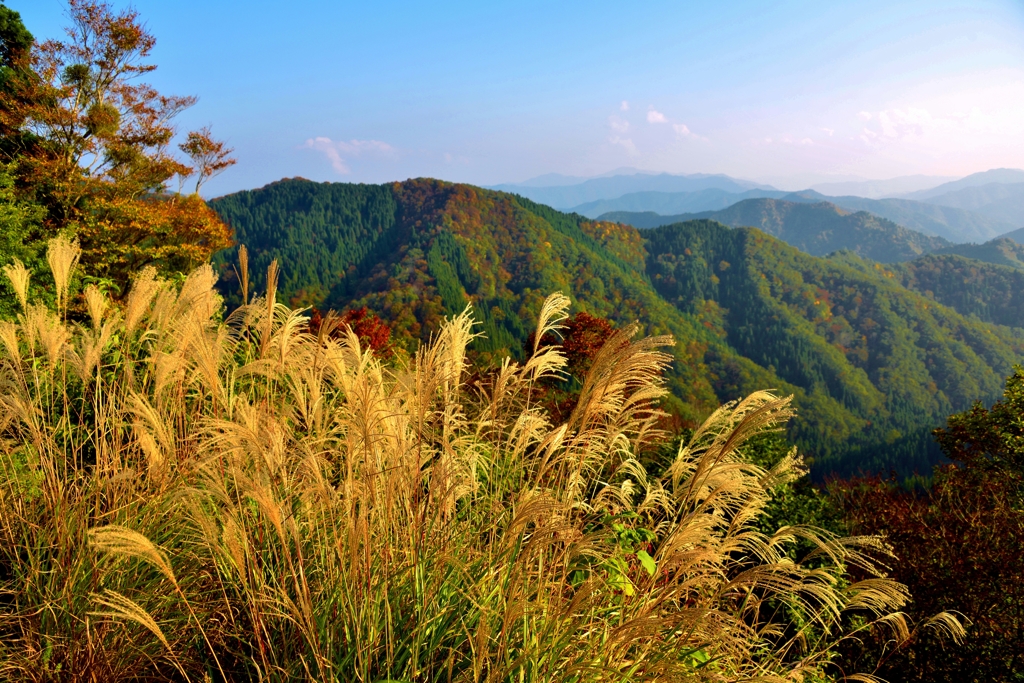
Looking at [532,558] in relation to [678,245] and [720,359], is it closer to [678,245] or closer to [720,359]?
[720,359]

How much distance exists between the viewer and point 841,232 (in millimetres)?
170875

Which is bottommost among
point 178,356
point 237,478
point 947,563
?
point 947,563

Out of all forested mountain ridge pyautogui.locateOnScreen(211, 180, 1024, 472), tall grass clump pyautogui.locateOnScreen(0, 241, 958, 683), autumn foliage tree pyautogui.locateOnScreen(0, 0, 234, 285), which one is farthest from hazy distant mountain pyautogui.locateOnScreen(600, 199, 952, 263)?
tall grass clump pyautogui.locateOnScreen(0, 241, 958, 683)

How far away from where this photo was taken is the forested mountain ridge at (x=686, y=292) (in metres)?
51.4

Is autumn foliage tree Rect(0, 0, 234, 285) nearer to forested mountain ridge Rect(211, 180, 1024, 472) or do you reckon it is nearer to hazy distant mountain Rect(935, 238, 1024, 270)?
forested mountain ridge Rect(211, 180, 1024, 472)

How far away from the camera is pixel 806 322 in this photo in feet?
244

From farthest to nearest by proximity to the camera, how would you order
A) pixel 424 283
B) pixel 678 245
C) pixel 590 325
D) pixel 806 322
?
pixel 678 245 → pixel 806 322 → pixel 424 283 → pixel 590 325

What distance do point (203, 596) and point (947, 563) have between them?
248 inches

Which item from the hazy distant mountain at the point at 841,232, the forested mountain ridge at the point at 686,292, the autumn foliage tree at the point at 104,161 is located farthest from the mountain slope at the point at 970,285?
the autumn foliage tree at the point at 104,161

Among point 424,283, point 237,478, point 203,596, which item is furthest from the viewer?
point 424,283

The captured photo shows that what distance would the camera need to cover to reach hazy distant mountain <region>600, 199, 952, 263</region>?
150m

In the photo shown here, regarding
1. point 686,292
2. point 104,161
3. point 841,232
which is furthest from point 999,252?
point 104,161

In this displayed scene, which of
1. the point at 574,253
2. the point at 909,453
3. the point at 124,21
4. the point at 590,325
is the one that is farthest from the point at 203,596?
the point at 574,253

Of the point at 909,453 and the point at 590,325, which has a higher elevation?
the point at 590,325
